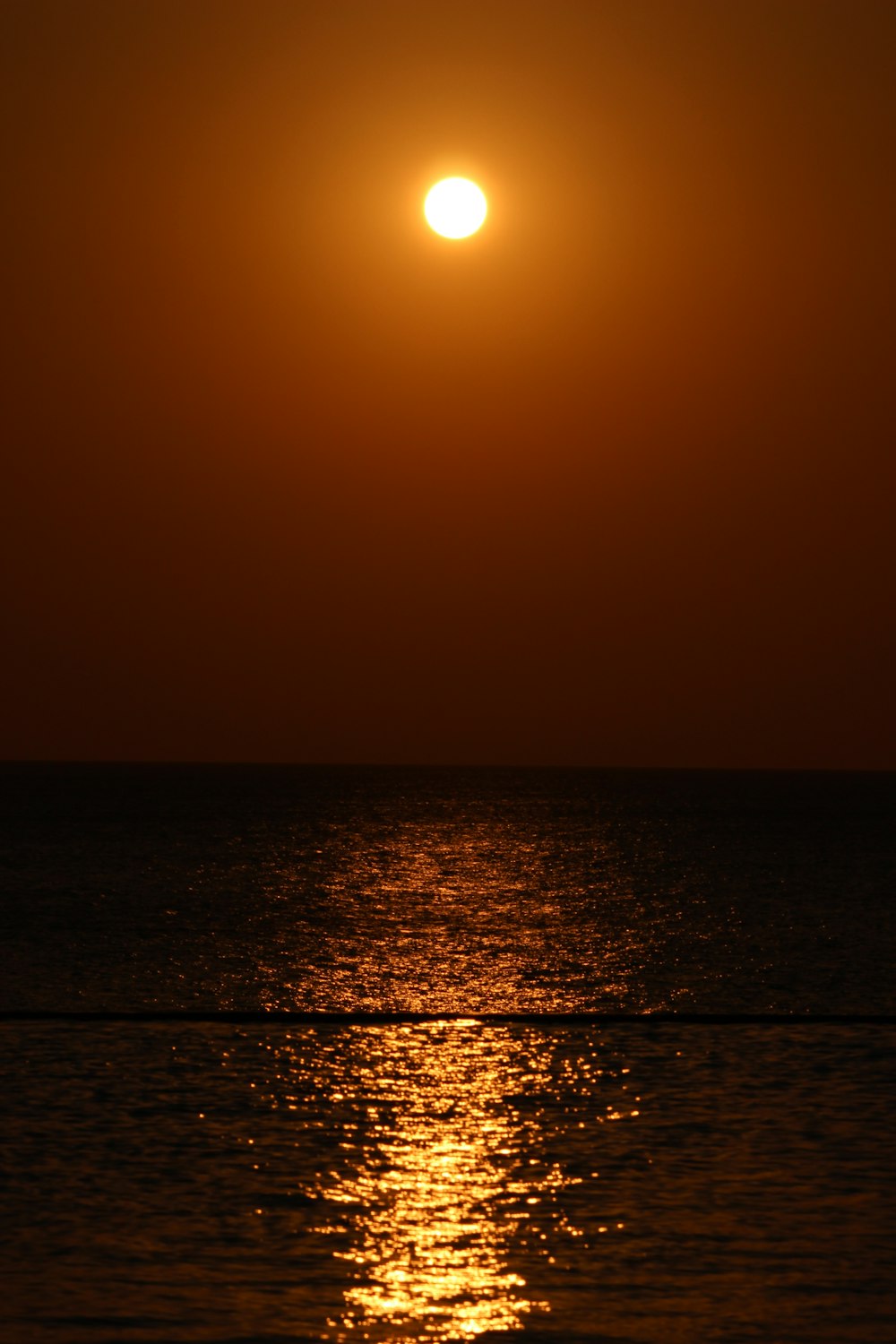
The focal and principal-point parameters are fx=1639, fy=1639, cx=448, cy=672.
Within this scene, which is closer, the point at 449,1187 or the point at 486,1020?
the point at 449,1187

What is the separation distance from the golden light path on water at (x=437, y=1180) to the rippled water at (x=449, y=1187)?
0.02m

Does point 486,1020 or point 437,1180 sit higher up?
point 486,1020

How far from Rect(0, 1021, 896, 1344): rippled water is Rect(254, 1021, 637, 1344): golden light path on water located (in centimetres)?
2

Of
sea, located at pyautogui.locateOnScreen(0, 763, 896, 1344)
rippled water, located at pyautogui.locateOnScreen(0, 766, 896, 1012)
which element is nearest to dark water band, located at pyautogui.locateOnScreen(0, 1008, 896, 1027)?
sea, located at pyautogui.locateOnScreen(0, 763, 896, 1344)

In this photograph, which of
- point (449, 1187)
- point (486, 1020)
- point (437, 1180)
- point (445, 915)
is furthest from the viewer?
point (445, 915)

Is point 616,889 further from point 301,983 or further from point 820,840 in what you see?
point 820,840

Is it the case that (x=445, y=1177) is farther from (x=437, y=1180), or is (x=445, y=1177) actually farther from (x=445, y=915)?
(x=445, y=915)

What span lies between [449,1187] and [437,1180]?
146mm

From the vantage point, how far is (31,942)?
41.7 metres

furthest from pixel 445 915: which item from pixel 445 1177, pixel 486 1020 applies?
pixel 445 1177

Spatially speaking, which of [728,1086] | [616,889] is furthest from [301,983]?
[616,889]

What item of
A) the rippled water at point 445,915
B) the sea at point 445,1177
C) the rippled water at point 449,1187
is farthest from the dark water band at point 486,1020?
the rippled water at point 445,915

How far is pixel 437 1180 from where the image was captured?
701cm

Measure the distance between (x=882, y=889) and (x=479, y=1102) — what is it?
57801 millimetres
